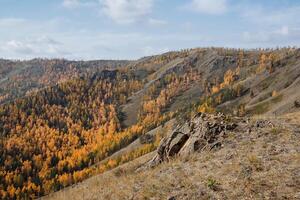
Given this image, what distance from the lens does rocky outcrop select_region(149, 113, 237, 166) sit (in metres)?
30.3

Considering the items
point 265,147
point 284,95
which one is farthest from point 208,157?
point 284,95

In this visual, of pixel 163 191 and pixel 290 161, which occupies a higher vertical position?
pixel 290 161

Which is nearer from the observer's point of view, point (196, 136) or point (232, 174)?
point (232, 174)

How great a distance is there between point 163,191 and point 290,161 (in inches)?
295

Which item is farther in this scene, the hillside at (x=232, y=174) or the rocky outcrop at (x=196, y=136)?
the rocky outcrop at (x=196, y=136)

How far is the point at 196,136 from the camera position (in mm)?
32062

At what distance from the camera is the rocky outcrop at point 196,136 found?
3027cm

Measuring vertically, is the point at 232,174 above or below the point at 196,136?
below

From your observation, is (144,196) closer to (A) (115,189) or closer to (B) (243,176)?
(A) (115,189)

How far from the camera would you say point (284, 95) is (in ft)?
619

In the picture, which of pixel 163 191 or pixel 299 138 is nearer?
pixel 163 191

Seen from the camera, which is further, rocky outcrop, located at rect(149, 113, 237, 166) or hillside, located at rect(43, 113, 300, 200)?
rocky outcrop, located at rect(149, 113, 237, 166)

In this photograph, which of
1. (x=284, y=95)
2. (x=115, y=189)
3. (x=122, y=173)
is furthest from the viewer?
(x=284, y=95)

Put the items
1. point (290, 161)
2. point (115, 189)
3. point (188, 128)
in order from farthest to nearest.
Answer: point (188, 128) → point (115, 189) → point (290, 161)
